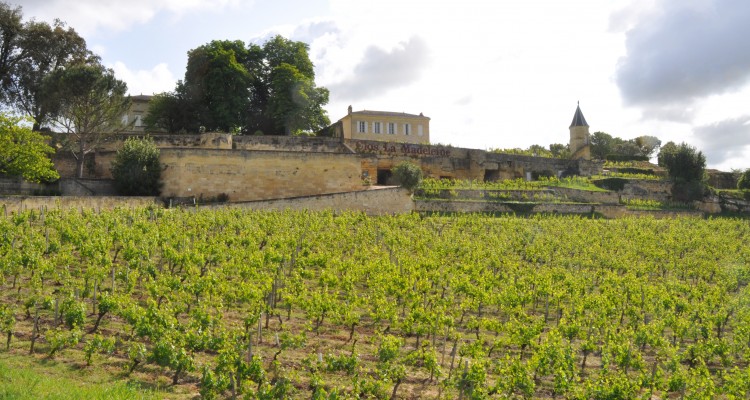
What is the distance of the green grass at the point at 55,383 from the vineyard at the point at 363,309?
0.30 meters

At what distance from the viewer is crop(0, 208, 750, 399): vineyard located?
9539 millimetres

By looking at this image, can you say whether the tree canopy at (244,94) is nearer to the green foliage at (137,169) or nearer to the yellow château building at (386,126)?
the yellow château building at (386,126)

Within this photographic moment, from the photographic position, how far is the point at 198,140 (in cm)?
3356

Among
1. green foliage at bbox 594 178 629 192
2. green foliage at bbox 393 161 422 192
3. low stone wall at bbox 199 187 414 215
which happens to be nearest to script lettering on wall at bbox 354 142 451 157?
green foliage at bbox 393 161 422 192

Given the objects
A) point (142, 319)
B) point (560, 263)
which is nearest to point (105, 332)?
point (142, 319)

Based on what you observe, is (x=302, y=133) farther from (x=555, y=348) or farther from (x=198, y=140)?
(x=555, y=348)

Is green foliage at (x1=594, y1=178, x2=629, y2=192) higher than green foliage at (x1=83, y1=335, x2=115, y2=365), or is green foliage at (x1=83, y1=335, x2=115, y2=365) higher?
green foliage at (x1=594, y1=178, x2=629, y2=192)

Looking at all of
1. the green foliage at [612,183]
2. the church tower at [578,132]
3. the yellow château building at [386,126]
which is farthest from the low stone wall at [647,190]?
the yellow château building at [386,126]

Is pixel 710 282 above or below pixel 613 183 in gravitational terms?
below

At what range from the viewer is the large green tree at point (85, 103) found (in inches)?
1189

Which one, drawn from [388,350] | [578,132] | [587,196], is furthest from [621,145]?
[388,350]

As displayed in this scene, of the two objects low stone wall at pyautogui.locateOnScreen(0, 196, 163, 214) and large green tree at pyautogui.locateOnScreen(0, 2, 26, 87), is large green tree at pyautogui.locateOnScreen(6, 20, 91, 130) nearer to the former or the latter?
large green tree at pyautogui.locateOnScreen(0, 2, 26, 87)

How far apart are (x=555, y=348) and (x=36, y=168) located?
22.1m

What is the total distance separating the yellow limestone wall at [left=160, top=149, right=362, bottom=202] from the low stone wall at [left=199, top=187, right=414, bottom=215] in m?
2.88
